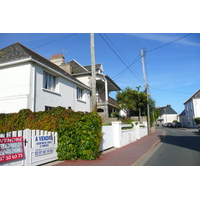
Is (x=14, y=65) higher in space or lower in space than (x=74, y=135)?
higher

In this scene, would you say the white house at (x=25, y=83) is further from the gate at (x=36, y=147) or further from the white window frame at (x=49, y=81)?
the gate at (x=36, y=147)

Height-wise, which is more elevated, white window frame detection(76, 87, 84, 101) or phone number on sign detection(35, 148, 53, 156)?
white window frame detection(76, 87, 84, 101)

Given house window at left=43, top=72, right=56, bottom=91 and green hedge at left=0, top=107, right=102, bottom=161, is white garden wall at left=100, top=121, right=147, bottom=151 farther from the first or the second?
house window at left=43, top=72, right=56, bottom=91

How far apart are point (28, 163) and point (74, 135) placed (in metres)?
1.98

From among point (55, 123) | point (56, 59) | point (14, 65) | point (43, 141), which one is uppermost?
point (56, 59)

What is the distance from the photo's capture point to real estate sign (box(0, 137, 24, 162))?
498cm

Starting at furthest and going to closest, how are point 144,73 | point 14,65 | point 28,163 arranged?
point 144,73 < point 14,65 < point 28,163

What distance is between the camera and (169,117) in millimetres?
72500

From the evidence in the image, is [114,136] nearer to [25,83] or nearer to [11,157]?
[25,83]

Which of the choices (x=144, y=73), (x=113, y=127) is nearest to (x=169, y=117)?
(x=144, y=73)

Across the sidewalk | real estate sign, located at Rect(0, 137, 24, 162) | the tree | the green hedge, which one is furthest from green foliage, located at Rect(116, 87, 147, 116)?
real estate sign, located at Rect(0, 137, 24, 162)

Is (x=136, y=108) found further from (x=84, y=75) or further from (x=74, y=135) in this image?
(x=74, y=135)

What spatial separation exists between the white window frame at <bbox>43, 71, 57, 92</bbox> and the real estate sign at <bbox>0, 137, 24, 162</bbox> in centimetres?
807

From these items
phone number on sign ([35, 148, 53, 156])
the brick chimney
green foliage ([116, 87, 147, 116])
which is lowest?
phone number on sign ([35, 148, 53, 156])
